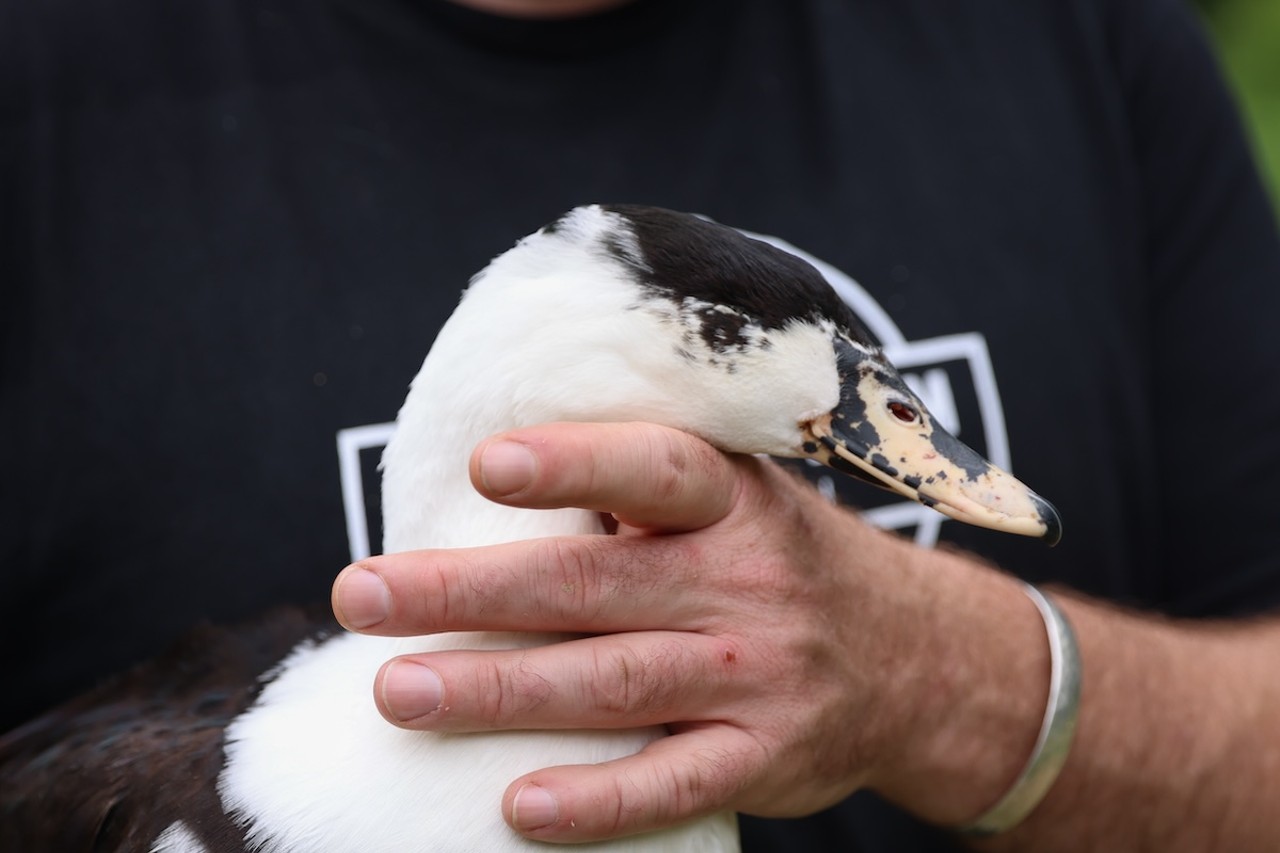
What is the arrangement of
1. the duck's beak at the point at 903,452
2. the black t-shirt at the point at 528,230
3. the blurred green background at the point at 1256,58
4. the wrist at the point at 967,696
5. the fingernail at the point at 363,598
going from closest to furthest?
the fingernail at the point at 363,598, the duck's beak at the point at 903,452, the wrist at the point at 967,696, the black t-shirt at the point at 528,230, the blurred green background at the point at 1256,58

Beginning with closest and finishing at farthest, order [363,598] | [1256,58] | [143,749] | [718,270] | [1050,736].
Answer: [363,598] < [718,270] < [143,749] < [1050,736] < [1256,58]

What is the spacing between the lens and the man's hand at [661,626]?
92 cm

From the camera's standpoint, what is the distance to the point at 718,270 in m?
1.00

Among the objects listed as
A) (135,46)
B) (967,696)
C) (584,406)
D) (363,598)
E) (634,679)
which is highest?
(135,46)

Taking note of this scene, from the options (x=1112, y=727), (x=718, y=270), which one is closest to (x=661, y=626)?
(x=718, y=270)

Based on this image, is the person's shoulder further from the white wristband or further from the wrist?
the white wristband

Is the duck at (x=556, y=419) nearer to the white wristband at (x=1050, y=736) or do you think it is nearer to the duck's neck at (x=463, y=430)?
the duck's neck at (x=463, y=430)

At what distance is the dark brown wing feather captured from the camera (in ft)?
3.51

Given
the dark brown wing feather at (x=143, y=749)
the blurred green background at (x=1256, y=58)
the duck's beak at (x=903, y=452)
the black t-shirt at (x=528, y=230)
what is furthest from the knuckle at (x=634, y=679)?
the blurred green background at (x=1256, y=58)

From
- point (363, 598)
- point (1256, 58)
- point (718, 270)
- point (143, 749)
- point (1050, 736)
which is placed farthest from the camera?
point (1256, 58)

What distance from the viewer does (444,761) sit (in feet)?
3.19

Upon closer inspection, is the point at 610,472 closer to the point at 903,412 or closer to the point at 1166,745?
the point at 903,412

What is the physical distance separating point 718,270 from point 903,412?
21 cm

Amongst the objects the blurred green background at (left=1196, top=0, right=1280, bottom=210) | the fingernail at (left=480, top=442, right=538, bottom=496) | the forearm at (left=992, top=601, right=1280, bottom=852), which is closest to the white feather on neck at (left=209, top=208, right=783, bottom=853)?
the fingernail at (left=480, top=442, right=538, bottom=496)
